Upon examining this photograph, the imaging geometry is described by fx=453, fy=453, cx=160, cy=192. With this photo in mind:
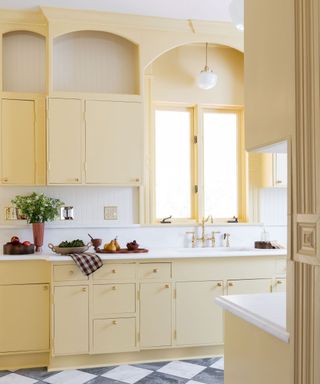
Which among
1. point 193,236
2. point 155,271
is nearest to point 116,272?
point 155,271

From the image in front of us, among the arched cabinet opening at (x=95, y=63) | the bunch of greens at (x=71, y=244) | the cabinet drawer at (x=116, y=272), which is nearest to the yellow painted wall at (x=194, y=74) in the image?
the arched cabinet opening at (x=95, y=63)

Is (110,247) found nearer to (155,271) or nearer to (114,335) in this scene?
(155,271)

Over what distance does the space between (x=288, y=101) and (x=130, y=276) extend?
237cm

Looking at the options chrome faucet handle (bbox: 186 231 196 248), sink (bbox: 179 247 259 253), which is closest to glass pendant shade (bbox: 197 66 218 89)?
chrome faucet handle (bbox: 186 231 196 248)

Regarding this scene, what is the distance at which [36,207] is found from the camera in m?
3.79

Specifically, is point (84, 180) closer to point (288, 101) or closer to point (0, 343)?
point (0, 343)

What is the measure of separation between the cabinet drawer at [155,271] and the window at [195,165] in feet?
2.63

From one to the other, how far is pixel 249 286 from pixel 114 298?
1112mm

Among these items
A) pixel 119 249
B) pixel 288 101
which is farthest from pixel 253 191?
pixel 288 101

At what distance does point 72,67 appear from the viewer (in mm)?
4168

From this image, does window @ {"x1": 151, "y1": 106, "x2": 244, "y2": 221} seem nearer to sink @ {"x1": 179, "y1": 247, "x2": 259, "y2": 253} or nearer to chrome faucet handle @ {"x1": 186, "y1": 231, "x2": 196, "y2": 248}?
chrome faucet handle @ {"x1": 186, "y1": 231, "x2": 196, "y2": 248}

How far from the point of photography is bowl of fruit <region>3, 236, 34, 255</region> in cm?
362

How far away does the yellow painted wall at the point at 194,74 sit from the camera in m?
4.39

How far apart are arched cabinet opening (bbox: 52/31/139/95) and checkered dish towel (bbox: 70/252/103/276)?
5.16ft
